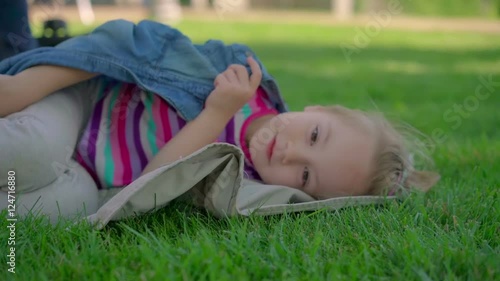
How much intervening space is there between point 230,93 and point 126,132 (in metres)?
0.37

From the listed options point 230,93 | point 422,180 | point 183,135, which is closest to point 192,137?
point 183,135

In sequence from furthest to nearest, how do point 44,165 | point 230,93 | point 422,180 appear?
point 422,180, point 230,93, point 44,165

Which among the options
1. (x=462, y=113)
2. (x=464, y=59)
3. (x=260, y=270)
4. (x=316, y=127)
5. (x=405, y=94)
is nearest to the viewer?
(x=260, y=270)

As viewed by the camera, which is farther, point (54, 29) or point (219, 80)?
point (54, 29)

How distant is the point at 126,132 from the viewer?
2066 millimetres

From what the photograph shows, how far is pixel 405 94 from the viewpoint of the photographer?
181 inches

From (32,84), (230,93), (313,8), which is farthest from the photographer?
(313,8)

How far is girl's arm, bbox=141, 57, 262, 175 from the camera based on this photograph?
6.24 feet

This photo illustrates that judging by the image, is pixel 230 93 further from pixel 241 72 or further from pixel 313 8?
pixel 313 8

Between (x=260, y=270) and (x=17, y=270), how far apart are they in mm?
505

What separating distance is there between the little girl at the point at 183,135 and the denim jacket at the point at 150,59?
4cm

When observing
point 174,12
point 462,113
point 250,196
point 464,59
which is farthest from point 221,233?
point 174,12

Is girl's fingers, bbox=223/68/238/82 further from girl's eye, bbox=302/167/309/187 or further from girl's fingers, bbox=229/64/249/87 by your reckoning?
girl's eye, bbox=302/167/309/187

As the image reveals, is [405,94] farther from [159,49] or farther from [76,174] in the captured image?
[76,174]
